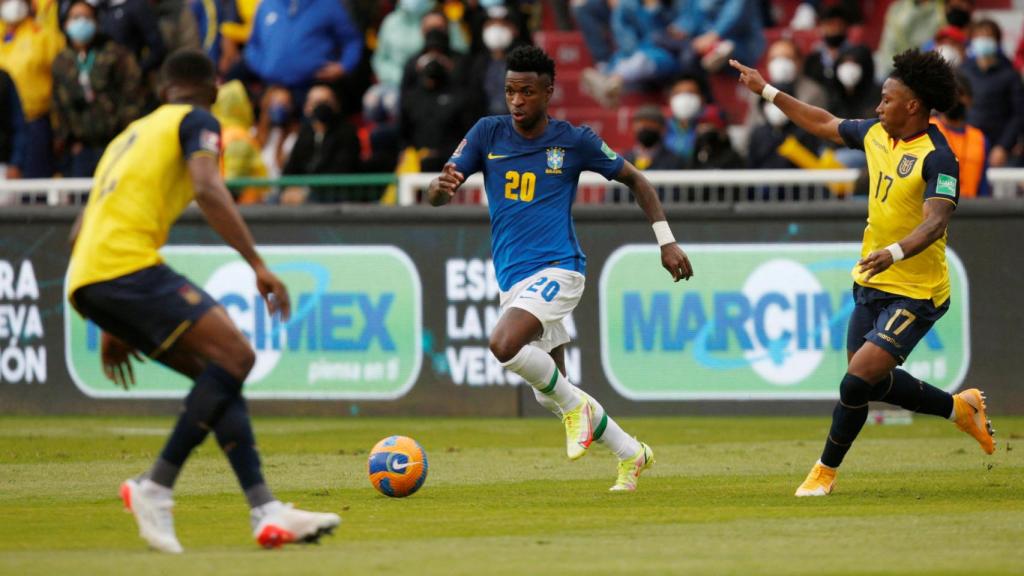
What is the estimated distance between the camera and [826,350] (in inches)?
614

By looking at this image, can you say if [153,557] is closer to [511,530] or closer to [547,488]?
[511,530]

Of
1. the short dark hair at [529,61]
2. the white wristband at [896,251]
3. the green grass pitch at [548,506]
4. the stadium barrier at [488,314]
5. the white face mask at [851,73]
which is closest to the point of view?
the green grass pitch at [548,506]

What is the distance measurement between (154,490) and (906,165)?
468 centimetres

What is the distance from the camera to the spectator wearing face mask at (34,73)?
65.0 ft

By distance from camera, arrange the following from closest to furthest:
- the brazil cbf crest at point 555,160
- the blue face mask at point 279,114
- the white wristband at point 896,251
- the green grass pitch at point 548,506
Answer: the green grass pitch at point 548,506 → the white wristband at point 896,251 → the brazil cbf crest at point 555,160 → the blue face mask at point 279,114

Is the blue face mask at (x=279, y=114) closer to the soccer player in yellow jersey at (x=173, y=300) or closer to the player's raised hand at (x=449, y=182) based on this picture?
the player's raised hand at (x=449, y=182)

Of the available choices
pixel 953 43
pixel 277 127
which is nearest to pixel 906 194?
pixel 953 43

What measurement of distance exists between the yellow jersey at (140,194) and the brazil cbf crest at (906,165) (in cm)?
408

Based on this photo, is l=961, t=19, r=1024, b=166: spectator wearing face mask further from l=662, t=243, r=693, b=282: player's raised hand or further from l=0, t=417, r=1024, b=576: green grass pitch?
l=662, t=243, r=693, b=282: player's raised hand

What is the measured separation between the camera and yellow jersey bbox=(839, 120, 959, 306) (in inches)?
380

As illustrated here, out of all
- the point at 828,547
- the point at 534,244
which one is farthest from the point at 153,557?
the point at 534,244

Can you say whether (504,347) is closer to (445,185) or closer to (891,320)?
(445,185)

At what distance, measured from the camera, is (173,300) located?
25.2ft

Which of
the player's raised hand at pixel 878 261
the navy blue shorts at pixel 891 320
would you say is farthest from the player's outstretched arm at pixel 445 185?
the navy blue shorts at pixel 891 320
